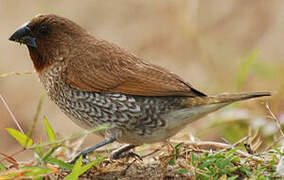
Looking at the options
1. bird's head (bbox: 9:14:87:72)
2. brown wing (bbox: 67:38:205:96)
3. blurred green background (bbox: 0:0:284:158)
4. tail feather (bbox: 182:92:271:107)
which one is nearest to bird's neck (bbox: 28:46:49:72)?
bird's head (bbox: 9:14:87:72)

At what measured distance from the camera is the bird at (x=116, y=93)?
4254mm

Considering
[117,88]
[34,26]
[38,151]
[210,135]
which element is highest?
[34,26]

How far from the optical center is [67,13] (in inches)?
357

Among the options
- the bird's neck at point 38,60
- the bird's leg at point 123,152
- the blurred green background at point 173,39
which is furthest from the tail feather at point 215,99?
the blurred green background at point 173,39

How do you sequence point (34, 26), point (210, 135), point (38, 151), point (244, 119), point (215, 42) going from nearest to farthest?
point (38, 151), point (34, 26), point (244, 119), point (210, 135), point (215, 42)

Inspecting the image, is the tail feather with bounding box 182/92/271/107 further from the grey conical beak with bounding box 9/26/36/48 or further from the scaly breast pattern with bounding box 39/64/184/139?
the grey conical beak with bounding box 9/26/36/48

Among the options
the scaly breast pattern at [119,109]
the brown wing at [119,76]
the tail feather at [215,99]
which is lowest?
the scaly breast pattern at [119,109]

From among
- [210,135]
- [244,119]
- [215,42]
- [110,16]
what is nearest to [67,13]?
[110,16]

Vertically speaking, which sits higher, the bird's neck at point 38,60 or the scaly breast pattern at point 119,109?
the bird's neck at point 38,60

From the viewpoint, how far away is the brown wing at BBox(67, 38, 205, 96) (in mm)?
4309

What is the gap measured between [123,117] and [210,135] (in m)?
3.21

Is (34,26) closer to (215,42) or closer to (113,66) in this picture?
(113,66)

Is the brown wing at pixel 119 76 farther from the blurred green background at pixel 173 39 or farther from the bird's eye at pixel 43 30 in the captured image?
the blurred green background at pixel 173 39

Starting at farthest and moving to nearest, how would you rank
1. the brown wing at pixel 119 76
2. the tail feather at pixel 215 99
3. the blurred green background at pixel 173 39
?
the blurred green background at pixel 173 39 < the brown wing at pixel 119 76 < the tail feather at pixel 215 99
